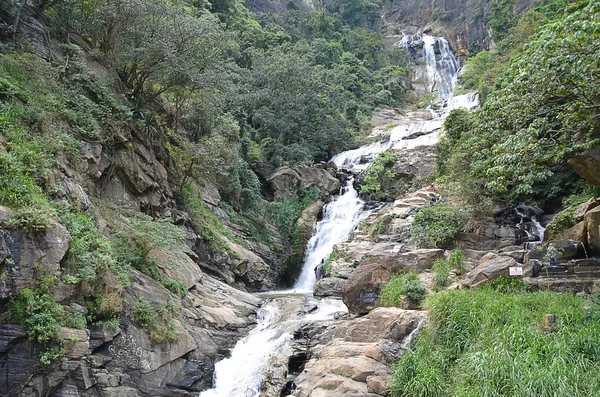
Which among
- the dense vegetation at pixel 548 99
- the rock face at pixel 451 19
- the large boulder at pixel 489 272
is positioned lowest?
the large boulder at pixel 489 272

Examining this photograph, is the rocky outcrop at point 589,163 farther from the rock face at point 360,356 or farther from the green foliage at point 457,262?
the rock face at point 360,356

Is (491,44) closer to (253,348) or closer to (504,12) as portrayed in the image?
(504,12)

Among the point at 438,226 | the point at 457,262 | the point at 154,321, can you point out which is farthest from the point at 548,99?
the point at 154,321

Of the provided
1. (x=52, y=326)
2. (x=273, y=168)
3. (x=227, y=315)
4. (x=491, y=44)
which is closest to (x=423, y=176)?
(x=273, y=168)

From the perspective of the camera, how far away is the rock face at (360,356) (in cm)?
734

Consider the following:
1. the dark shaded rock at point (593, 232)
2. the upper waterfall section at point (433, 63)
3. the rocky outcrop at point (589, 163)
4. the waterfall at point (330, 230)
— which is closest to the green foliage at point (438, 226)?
the dark shaded rock at point (593, 232)

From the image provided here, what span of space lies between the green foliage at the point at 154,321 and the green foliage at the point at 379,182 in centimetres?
1782

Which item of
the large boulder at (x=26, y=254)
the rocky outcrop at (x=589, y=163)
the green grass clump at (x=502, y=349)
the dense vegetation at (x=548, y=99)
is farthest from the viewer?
the rocky outcrop at (x=589, y=163)

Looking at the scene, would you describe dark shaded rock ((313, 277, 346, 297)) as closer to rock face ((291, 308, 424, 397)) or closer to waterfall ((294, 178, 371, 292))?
rock face ((291, 308, 424, 397))

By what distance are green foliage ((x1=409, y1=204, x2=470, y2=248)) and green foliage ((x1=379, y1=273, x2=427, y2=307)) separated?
4.69 metres

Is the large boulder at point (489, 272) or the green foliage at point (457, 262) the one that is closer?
the large boulder at point (489, 272)

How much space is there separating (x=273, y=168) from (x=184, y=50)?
12.7m

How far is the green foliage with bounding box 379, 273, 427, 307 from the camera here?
9992 mm

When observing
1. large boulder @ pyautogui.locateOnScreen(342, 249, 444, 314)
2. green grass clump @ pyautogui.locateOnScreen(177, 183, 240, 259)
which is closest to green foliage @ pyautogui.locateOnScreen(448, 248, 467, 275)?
large boulder @ pyautogui.locateOnScreen(342, 249, 444, 314)
